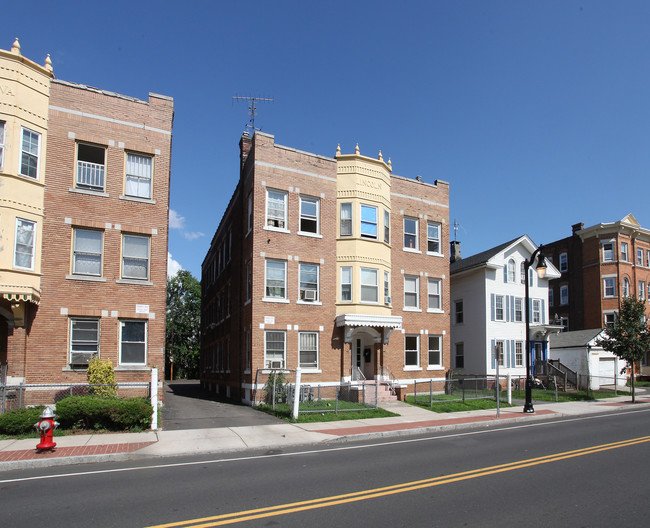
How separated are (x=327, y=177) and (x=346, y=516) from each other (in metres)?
18.8

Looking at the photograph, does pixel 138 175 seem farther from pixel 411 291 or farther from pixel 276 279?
pixel 411 291

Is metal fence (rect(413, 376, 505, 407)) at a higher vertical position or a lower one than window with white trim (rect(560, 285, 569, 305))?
lower

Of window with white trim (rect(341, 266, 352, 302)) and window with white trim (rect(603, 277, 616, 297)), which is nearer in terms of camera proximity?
window with white trim (rect(341, 266, 352, 302))

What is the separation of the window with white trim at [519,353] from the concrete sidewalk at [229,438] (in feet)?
39.8

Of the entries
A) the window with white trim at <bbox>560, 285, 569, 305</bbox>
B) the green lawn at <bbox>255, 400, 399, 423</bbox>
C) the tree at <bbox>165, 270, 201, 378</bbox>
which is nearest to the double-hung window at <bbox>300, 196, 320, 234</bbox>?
the green lawn at <bbox>255, 400, 399, 423</bbox>

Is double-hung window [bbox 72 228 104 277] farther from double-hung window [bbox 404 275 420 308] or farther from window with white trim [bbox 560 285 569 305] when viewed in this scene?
window with white trim [bbox 560 285 569 305]

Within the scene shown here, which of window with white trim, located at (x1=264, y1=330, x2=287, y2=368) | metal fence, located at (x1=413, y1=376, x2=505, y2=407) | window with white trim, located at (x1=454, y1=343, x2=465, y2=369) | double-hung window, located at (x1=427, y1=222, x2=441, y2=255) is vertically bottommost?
metal fence, located at (x1=413, y1=376, x2=505, y2=407)

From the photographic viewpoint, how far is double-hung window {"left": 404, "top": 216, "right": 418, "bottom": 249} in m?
26.8

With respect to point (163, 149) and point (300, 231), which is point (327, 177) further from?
point (163, 149)

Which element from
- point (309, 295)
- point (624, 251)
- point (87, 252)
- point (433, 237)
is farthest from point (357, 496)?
point (624, 251)

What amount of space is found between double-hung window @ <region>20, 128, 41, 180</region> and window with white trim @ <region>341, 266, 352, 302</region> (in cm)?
1299

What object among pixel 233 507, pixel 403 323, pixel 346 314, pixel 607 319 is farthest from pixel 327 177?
pixel 607 319

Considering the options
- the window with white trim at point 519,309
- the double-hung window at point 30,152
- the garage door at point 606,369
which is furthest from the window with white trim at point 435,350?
the double-hung window at point 30,152

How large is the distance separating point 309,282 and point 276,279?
160 cm
